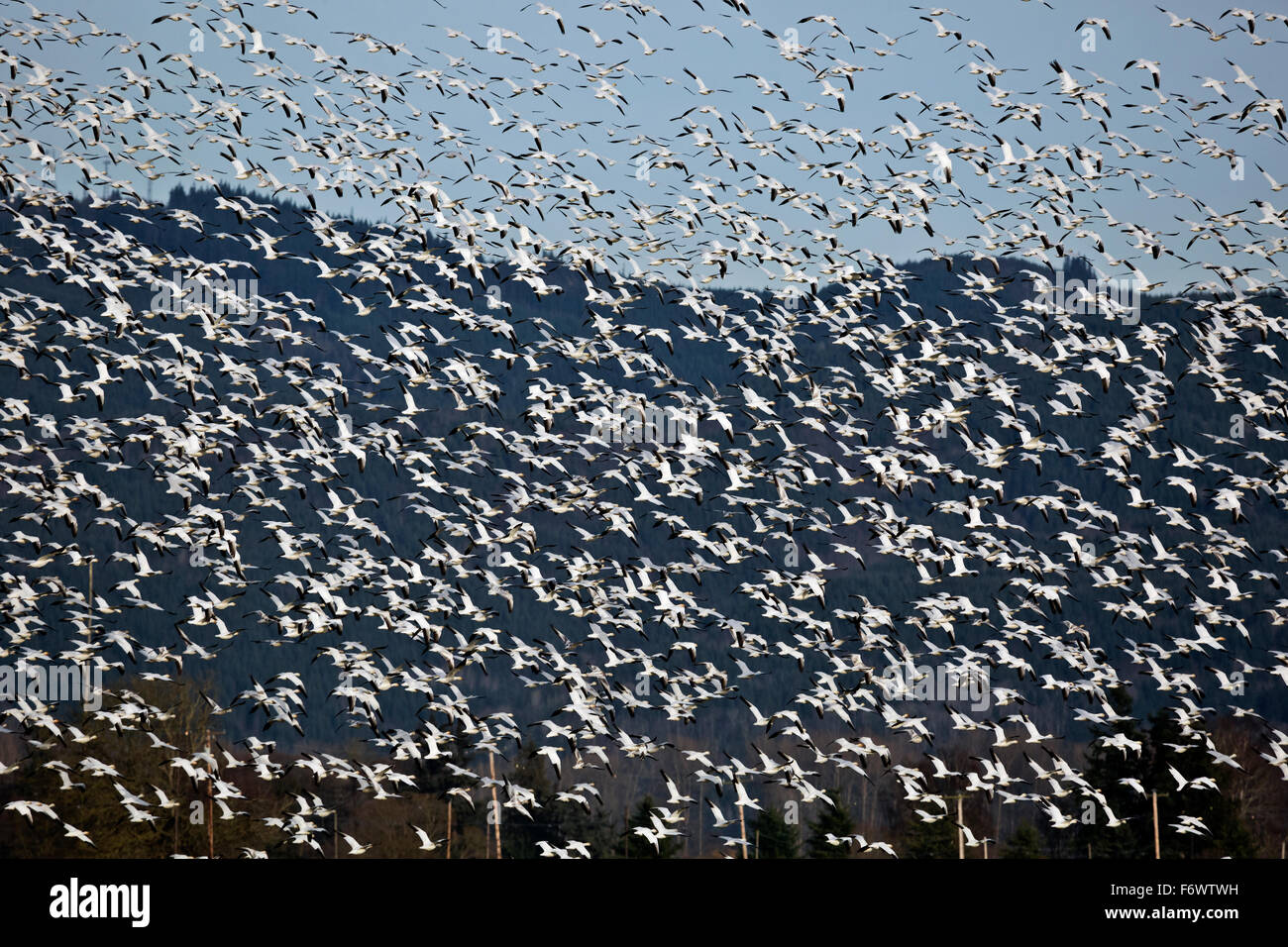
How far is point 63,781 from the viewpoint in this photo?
76.9 m

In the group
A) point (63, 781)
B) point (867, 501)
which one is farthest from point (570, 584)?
point (63, 781)

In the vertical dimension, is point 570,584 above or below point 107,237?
below

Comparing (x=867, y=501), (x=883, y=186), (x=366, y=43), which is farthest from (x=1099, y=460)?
(x=366, y=43)

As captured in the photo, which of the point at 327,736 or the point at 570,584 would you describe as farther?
the point at 327,736

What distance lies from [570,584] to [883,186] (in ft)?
92.5
